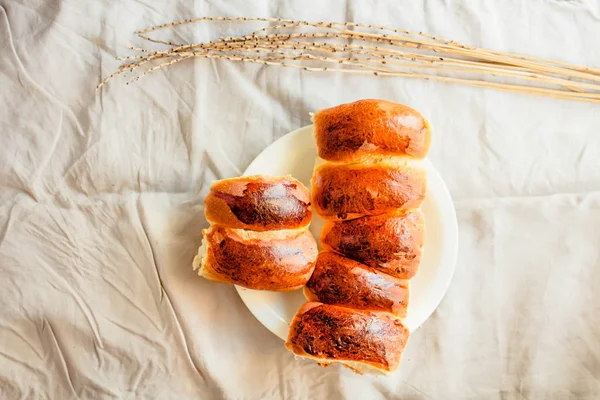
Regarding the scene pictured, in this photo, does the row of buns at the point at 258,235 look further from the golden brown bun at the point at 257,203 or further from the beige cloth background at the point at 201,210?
the beige cloth background at the point at 201,210

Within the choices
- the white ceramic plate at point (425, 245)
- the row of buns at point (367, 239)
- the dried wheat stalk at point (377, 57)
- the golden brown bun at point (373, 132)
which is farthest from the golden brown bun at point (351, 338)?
the dried wheat stalk at point (377, 57)

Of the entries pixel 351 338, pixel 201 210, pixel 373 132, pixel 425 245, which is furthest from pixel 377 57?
pixel 351 338

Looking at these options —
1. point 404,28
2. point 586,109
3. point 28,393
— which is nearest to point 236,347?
point 28,393

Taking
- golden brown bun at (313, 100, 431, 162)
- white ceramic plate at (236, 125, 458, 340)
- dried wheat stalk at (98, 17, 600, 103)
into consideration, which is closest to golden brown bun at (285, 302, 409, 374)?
white ceramic plate at (236, 125, 458, 340)

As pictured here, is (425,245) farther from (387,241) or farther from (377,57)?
(377,57)

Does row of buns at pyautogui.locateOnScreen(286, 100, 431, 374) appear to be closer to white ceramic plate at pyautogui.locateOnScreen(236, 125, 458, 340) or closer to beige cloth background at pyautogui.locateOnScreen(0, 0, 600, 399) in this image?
white ceramic plate at pyautogui.locateOnScreen(236, 125, 458, 340)

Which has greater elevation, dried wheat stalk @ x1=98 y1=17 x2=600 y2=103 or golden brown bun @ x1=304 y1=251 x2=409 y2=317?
dried wheat stalk @ x1=98 y1=17 x2=600 y2=103

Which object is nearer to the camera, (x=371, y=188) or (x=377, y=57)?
(x=371, y=188)

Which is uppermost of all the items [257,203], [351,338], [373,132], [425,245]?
[373,132]
